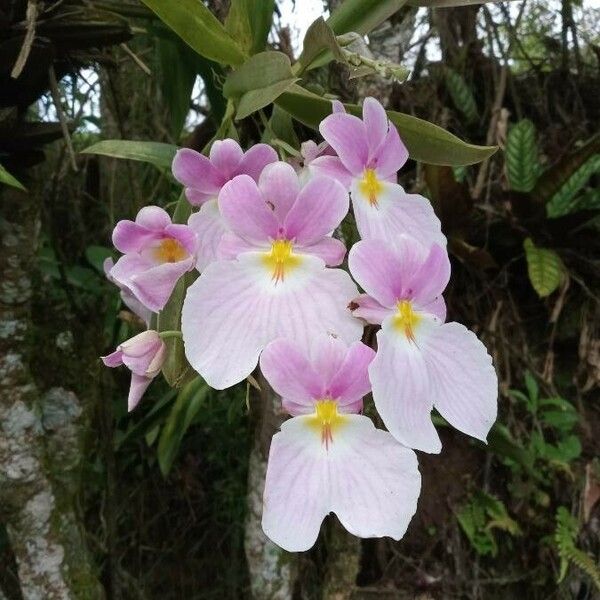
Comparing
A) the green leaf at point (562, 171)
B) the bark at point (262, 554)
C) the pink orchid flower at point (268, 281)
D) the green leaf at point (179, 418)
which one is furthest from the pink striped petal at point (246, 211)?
the green leaf at point (562, 171)

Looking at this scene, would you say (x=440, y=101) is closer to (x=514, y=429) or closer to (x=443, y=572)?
(x=514, y=429)

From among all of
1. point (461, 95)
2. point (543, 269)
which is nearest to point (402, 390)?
point (543, 269)

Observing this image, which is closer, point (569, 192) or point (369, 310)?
point (369, 310)

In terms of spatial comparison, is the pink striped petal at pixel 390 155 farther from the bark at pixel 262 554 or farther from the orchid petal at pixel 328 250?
the bark at pixel 262 554

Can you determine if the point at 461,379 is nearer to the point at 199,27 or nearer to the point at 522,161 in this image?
the point at 199,27

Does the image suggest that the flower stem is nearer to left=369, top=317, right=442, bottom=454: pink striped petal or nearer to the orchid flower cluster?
the orchid flower cluster

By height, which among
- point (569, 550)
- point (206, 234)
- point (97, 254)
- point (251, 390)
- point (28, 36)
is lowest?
point (569, 550)
